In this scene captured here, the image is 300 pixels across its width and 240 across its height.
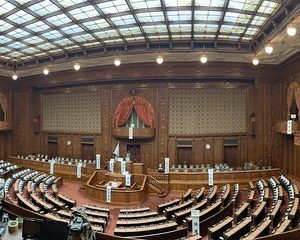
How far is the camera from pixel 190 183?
14922 millimetres

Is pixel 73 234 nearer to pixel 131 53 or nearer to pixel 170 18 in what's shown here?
pixel 170 18

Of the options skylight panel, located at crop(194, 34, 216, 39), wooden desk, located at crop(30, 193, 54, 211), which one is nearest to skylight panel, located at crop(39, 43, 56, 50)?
skylight panel, located at crop(194, 34, 216, 39)

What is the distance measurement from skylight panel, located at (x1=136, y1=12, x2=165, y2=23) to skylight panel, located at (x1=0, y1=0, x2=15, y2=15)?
16.4 feet

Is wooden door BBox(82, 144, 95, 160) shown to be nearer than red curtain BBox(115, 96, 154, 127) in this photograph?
No

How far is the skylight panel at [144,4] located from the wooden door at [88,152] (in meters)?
11.2

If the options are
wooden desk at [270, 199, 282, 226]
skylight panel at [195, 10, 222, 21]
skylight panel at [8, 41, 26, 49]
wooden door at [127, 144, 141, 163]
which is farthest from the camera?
wooden door at [127, 144, 141, 163]

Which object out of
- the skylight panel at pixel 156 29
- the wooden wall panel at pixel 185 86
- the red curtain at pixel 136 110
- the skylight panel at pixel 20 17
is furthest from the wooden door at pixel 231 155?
the skylight panel at pixel 20 17

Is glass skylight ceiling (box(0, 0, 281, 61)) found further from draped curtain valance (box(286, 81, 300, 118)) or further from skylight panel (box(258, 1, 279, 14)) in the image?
draped curtain valance (box(286, 81, 300, 118))

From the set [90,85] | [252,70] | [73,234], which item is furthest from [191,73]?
[73,234]

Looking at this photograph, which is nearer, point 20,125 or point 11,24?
point 11,24

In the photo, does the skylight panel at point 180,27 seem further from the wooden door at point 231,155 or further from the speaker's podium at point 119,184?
the wooden door at point 231,155

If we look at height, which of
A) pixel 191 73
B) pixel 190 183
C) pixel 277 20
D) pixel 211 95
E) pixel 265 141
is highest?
pixel 277 20

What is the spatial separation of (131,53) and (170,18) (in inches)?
151

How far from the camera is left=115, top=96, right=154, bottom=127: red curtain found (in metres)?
17.0
